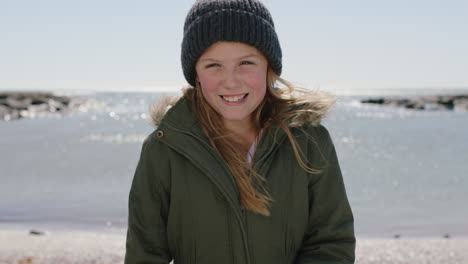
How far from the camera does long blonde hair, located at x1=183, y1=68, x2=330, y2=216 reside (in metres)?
2.09

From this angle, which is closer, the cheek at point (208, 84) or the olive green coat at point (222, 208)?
the olive green coat at point (222, 208)

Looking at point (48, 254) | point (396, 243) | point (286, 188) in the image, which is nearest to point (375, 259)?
point (396, 243)

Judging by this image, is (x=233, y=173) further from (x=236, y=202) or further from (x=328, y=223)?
(x=328, y=223)

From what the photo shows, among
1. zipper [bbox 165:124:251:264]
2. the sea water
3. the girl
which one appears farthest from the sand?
zipper [bbox 165:124:251:264]

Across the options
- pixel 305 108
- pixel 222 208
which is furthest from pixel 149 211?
pixel 305 108

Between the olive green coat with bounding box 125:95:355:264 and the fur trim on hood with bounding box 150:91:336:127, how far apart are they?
10 centimetres

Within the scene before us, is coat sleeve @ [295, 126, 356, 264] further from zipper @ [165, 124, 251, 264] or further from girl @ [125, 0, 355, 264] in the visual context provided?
zipper @ [165, 124, 251, 264]

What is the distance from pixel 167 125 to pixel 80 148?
1855cm

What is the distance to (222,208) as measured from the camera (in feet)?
6.84

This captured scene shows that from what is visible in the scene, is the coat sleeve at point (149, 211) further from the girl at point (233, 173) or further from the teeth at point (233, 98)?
the teeth at point (233, 98)

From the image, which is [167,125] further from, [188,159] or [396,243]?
[396,243]

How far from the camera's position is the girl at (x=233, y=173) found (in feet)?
6.84

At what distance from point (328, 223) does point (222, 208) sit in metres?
0.45

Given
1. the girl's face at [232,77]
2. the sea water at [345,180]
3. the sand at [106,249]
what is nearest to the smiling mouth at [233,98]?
the girl's face at [232,77]
